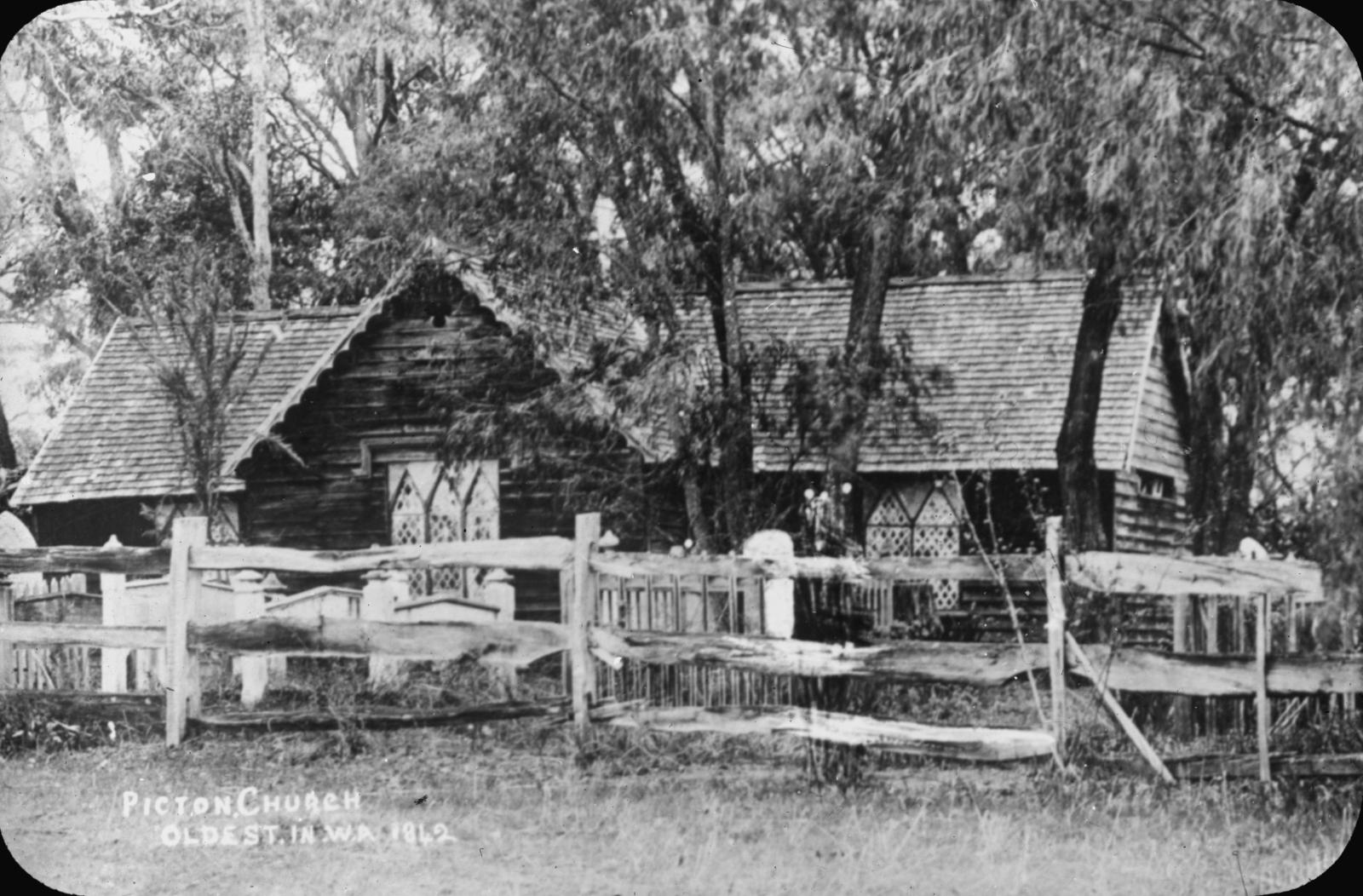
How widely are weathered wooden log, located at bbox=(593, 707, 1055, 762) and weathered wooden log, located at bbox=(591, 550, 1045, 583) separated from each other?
771 mm

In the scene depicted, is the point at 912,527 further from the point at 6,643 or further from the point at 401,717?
the point at 6,643

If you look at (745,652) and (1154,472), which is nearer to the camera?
(1154,472)

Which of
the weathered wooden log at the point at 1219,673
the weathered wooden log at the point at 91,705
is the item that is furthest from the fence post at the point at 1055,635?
the weathered wooden log at the point at 91,705

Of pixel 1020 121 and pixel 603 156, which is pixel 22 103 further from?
pixel 1020 121

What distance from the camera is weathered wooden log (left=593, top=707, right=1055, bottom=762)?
857 centimetres

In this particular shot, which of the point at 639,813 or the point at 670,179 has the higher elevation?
the point at 670,179

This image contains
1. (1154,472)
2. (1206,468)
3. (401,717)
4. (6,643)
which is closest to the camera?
(1206,468)

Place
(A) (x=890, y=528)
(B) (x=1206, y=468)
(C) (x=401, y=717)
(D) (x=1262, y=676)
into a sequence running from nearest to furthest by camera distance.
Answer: (D) (x=1262, y=676)
(B) (x=1206, y=468)
(A) (x=890, y=528)
(C) (x=401, y=717)

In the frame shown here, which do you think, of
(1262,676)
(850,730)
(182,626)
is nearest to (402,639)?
(182,626)

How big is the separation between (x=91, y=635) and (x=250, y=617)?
971 mm

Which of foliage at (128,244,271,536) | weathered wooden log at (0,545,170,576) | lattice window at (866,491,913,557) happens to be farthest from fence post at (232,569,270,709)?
lattice window at (866,491,913,557)

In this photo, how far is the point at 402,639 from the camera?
30.0 feet

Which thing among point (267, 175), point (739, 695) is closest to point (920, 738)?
point (739, 695)

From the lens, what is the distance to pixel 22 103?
895 centimetres
